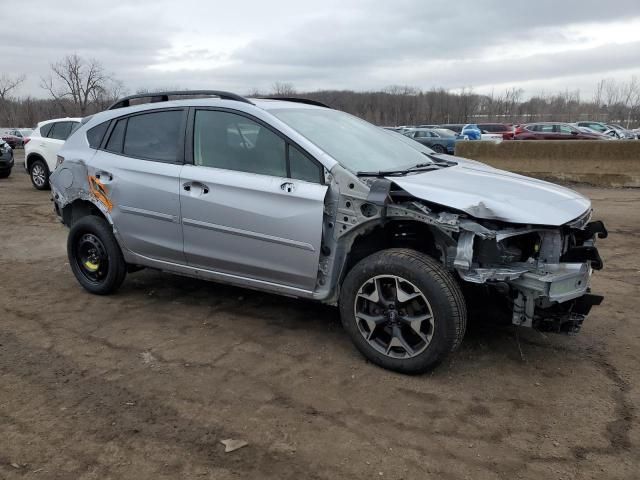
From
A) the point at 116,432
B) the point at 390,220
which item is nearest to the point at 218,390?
the point at 116,432

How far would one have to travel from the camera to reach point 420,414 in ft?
10.3

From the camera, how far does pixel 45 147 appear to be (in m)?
13.4

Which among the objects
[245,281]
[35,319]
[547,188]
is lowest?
[35,319]

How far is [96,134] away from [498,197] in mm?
3642

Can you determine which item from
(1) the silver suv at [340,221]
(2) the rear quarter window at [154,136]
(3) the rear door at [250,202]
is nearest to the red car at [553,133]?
(1) the silver suv at [340,221]

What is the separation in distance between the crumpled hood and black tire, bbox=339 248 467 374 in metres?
0.41

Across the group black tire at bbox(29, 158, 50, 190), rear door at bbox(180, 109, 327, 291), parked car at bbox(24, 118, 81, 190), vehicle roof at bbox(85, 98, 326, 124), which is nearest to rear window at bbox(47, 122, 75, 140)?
parked car at bbox(24, 118, 81, 190)

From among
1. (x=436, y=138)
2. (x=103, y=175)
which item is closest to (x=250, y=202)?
(x=103, y=175)

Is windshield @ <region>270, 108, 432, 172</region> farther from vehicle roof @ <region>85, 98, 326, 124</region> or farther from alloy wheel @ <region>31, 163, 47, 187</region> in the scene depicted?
alloy wheel @ <region>31, 163, 47, 187</region>

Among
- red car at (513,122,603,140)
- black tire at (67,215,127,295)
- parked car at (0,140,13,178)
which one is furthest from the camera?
red car at (513,122,603,140)

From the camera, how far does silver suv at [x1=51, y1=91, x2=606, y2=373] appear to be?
3.38 meters

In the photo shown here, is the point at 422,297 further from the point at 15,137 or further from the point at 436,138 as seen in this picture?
the point at 15,137

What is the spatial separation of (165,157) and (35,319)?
1769mm

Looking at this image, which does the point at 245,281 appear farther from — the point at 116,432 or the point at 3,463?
the point at 3,463
